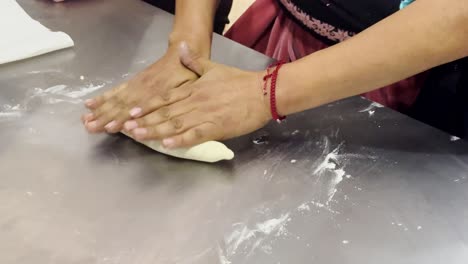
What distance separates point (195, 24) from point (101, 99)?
196 mm

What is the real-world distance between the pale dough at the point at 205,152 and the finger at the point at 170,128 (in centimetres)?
1

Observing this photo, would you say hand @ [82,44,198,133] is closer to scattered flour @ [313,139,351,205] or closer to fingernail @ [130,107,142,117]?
fingernail @ [130,107,142,117]

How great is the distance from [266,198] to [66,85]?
315mm

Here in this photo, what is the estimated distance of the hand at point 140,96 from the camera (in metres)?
0.68

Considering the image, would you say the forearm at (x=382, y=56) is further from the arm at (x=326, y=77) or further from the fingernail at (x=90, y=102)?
the fingernail at (x=90, y=102)

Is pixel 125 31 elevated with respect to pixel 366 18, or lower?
lower

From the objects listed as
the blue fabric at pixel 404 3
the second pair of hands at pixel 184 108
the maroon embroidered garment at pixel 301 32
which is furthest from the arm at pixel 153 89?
the blue fabric at pixel 404 3

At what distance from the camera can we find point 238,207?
1.94ft

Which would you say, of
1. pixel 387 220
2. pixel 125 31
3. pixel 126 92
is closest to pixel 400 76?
pixel 387 220

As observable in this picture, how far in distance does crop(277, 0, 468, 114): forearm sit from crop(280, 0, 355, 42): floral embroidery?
178mm

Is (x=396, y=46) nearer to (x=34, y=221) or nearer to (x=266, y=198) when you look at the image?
(x=266, y=198)

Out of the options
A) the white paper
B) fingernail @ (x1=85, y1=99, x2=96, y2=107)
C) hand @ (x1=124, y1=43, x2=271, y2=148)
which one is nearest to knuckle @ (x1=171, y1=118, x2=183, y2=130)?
hand @ (x1=124, y1=43, x2=271, y2=148)

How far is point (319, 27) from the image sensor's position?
86 cm

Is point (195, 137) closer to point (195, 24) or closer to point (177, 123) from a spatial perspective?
point (177, 123)
